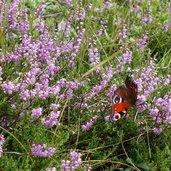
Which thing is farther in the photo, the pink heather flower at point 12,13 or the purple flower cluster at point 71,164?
the pink heather flower at point 12,13

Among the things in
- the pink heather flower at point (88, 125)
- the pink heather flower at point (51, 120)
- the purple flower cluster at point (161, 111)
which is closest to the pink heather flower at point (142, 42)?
the purple flower cluster at point (161, 111)

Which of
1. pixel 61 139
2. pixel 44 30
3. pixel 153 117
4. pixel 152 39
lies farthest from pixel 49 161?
pixel 152 39

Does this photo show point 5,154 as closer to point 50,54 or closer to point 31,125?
point 31,125

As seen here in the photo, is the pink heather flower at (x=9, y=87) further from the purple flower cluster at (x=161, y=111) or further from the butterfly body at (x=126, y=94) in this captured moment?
the purple flower cluster at (x=161, y=111)

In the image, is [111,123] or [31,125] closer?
[31,125]

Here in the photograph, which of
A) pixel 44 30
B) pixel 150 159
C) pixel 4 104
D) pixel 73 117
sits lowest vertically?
pixel 150 159

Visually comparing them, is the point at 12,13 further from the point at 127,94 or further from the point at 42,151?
the point at 42,151

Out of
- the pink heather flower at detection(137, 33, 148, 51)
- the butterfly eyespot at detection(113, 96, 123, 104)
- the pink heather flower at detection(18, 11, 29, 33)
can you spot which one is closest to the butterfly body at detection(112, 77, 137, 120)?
the butterfly eyespot at detection(113, 96, 123, 104)

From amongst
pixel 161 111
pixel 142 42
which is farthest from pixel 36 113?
pixel 142 42
